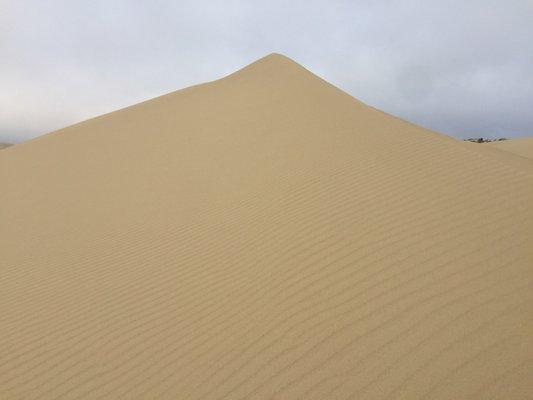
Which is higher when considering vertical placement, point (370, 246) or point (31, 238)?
point (31, 238)

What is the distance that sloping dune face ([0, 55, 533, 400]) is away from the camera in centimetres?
275

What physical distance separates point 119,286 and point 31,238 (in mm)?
2893

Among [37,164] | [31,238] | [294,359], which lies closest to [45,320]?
[294,359]

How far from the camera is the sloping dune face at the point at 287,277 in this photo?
2.75 m

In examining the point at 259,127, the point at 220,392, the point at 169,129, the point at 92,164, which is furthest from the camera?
the point at 169,129

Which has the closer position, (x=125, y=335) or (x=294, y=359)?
(x=294, y=359)

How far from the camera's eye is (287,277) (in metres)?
3.79

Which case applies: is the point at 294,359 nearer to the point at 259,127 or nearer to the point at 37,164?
the point at 259,127

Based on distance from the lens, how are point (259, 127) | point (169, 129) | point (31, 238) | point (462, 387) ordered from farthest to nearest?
point (169, 129)
point (259, 127)
point (31, 238)
point (462, 387)

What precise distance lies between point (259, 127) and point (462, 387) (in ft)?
21.6

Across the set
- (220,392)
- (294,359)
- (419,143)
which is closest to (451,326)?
(294,359)

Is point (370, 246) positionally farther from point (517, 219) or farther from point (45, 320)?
point (45, 320)

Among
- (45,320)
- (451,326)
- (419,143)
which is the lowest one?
(451,326)

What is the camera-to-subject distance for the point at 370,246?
393 cm
